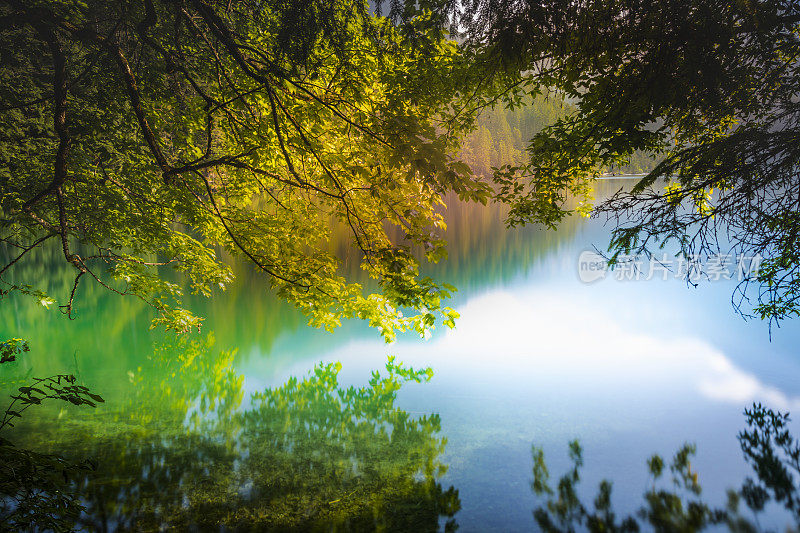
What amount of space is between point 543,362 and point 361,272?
1078 centimetres

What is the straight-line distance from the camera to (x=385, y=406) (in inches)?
345

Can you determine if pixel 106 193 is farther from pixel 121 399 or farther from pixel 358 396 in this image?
pixel 358 396

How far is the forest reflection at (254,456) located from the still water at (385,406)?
0.03 meters

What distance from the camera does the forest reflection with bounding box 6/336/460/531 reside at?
525 cm

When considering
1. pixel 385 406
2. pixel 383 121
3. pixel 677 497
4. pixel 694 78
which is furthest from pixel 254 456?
pixel 694 78

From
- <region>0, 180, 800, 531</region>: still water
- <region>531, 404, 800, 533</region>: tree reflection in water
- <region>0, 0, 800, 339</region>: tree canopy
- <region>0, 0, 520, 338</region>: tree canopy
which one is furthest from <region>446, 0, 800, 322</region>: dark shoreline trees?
<region>0, 180, 800, 531</region>: still water

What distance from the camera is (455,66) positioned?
7.08m

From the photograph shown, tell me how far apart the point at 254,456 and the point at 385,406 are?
2785 millimetres

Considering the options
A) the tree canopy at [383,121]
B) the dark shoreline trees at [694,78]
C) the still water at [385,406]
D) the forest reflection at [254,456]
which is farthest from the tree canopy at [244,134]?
the still water at [385,406]

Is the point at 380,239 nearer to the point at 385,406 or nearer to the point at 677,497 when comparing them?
the point at 385,406

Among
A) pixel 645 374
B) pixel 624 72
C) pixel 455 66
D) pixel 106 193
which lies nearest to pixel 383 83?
pixel 455 66

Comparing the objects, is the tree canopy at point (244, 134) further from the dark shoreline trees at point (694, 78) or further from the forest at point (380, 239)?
the dark shoreline trees at point (694, 78)

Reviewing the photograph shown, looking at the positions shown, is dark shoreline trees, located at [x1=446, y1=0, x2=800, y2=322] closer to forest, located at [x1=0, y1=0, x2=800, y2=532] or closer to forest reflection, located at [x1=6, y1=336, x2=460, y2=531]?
forest, located at [x1=0, y1=0, x2=800, y2=532]

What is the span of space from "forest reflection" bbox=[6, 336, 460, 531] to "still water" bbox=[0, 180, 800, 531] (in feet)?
0.10
